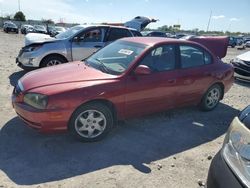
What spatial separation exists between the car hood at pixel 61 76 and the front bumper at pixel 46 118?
40 cm

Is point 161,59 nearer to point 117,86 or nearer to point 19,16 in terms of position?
point 117,86

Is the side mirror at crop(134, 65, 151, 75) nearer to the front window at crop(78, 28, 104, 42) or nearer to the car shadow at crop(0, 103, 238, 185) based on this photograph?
the car shadow at crop(0, 103, 238, 185)

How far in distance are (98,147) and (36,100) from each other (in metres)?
1.13

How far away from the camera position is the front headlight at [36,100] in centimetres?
389

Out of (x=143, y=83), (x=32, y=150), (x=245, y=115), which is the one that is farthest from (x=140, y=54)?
(x=245, y=115)

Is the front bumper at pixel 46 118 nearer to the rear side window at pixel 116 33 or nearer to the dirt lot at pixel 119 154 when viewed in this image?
the dirt lot at pixel 119 154

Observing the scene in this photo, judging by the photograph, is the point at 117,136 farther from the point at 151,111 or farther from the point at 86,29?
the point at 86,29

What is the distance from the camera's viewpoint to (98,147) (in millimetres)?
4195

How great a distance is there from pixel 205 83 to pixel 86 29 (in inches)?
173

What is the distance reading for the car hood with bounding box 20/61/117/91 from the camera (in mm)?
4246

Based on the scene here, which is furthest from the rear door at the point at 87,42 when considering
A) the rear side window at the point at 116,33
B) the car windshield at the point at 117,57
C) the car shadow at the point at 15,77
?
the car windshield at the point at 117,57

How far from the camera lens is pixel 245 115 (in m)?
2.29

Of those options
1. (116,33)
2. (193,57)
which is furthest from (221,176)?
(116,33)

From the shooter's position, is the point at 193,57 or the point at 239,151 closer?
the point at 239,151
